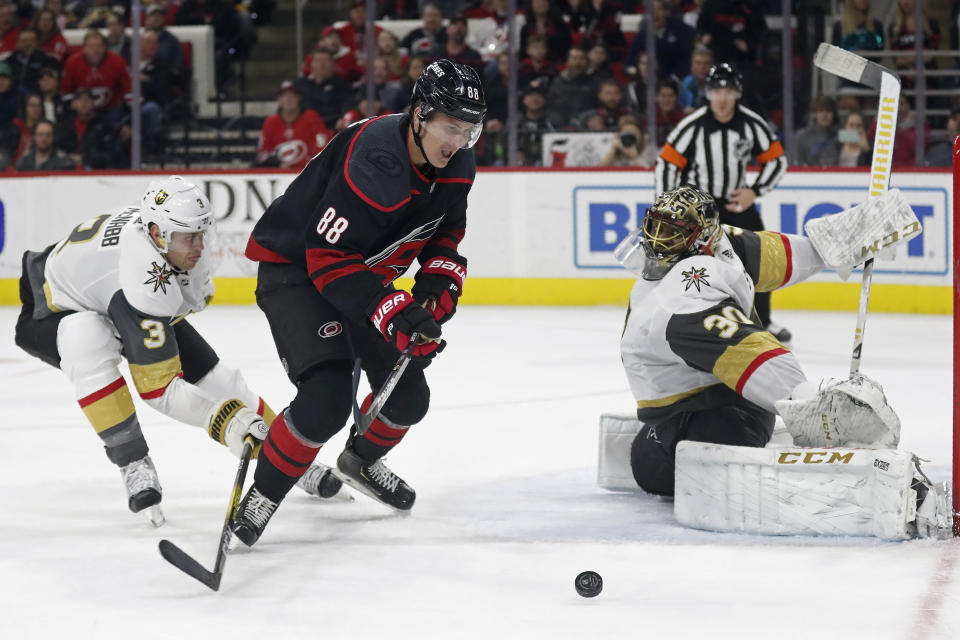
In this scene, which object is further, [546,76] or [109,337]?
[546,76]

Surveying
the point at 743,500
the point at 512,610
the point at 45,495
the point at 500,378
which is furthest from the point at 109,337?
the point at 500,378

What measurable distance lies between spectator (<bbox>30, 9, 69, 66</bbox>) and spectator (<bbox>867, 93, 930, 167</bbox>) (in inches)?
204

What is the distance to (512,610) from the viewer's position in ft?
9.09

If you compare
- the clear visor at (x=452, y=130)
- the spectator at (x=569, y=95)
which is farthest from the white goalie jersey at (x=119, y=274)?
the spectator at (x=569, y=95)

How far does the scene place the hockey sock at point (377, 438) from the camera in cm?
353

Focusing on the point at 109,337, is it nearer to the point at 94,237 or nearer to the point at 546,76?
the point at 94,237

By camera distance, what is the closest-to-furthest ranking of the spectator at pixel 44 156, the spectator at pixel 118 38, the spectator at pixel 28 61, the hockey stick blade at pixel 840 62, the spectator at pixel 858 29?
the hockey stick blade at pixel 840 62 < the spectator at pixel 858 29 < the spectator at pixel 44 156 < the spectator at pixel 118 38 < the spectator at pixel 28 61

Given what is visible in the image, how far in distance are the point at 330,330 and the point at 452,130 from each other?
0.55 meters

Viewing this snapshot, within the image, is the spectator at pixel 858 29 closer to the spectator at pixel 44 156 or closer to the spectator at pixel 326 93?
the spectator at pixel 326 93

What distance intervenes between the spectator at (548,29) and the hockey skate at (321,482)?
5.18 metres

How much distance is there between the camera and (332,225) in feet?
9.94

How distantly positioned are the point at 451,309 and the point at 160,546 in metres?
0.88

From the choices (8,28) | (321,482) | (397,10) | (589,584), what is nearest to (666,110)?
(397,10)

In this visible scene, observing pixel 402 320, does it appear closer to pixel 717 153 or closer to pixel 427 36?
pixel 717 153
